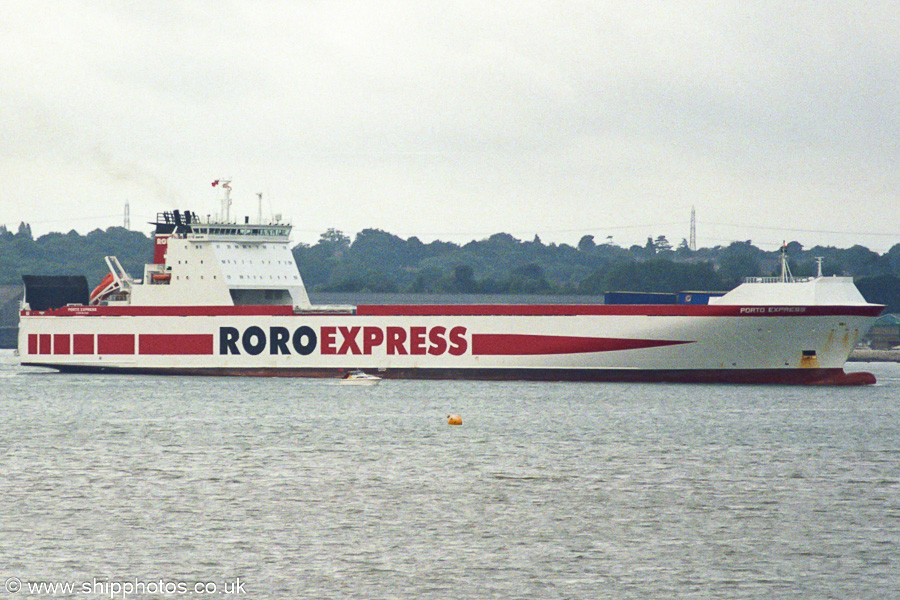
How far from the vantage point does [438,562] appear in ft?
60.5

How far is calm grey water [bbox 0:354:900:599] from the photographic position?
17.7 metres

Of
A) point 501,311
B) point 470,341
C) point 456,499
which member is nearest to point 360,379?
point 470,341

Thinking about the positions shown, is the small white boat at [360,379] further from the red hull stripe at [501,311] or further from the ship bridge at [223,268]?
the ship bridge at [223,268]

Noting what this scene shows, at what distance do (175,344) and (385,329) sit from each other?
966 cm

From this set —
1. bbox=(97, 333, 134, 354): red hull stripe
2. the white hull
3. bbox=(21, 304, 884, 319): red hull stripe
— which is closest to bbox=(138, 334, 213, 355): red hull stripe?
the white hull

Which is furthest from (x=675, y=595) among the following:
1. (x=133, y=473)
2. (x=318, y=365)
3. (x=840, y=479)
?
(x=318, y=365)

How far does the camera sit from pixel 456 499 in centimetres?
2355

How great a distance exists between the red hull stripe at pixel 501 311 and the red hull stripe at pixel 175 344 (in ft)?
3.07

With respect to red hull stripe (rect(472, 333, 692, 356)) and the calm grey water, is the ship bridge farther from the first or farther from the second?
the calm grey water

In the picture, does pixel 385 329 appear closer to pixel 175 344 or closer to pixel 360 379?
pixel 360 379

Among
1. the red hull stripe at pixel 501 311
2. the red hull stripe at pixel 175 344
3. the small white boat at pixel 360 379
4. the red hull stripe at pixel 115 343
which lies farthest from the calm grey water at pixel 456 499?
the red hull stripe at pixel 115 343

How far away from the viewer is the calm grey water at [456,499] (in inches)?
696

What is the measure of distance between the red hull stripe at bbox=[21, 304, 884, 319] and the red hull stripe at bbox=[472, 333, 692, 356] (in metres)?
0.93

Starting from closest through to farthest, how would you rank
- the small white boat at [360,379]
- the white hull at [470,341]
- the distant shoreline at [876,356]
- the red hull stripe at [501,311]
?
the red hull stripe at [501,311], the white hull at [470,341], the small white boat at [360,379], the distant shoreline at [876,356]
